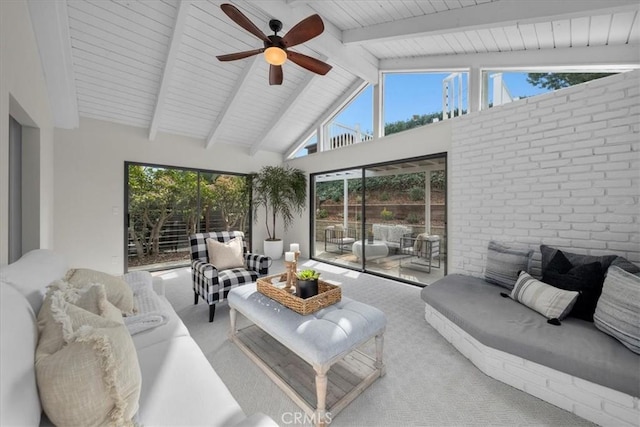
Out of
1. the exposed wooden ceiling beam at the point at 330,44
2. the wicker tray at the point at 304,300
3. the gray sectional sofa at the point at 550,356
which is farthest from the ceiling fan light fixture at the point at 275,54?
the gray sectional sofa at the point at 550,356

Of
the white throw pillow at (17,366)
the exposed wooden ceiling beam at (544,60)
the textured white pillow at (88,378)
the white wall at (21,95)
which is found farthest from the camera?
the exposed wooden ceiling beam at (544,60)

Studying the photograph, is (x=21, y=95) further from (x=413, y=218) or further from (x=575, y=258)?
(x=575, y=258)

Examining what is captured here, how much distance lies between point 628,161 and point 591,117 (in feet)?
1.61

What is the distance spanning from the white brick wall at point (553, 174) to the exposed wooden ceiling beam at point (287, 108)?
2.38 meters

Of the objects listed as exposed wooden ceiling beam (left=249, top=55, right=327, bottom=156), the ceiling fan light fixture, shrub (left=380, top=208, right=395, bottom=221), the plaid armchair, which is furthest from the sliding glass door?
the ceiling fan light fixture

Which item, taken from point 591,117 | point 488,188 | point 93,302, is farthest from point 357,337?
point 591,117

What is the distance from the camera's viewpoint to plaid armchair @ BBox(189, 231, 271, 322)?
2.65 metres

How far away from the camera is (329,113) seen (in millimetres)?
5176

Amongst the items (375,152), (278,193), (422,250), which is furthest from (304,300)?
(278,193)

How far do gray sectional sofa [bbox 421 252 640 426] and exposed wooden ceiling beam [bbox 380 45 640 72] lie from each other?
8.83 ft

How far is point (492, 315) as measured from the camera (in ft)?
6.40

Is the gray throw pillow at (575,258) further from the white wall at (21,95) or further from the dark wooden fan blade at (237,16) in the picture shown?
the white wall at (21,95)

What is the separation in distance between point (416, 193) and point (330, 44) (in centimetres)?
243

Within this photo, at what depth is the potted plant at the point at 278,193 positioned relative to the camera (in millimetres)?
5504
